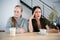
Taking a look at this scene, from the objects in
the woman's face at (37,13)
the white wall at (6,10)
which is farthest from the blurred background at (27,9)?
the woman's face at (37,13)

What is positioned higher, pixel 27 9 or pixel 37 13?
pixel 27 9

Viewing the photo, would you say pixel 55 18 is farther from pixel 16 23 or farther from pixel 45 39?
pixel 45 39

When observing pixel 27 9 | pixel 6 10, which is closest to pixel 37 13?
pixel 27 9

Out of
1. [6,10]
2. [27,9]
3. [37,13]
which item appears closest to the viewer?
[37,13]

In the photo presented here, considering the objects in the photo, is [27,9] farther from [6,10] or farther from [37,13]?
[37,13]

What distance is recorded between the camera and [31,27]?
1917 mm

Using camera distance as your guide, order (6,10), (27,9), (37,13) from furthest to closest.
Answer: (27,9), (6,10), (37,13)

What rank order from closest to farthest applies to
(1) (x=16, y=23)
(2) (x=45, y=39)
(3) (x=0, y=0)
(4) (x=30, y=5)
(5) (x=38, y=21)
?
(2) (x=45, y=39) → (1) (x=16, y=23) → (5) (x=38, y=21) → (3) (x=0, y=0) → (4) (x=30, y=5)

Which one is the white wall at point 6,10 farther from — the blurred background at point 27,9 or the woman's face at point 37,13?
the woman's face at point 37,13

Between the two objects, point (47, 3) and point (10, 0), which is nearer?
point (10, 0)

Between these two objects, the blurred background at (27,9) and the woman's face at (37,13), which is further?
the blurred background at (27,9)

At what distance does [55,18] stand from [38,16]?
0.47m

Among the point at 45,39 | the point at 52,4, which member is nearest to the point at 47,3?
the point at 52,4

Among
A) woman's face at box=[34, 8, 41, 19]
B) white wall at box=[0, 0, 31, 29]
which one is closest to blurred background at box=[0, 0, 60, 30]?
white wall at box=[0, 0, 31, 29]
